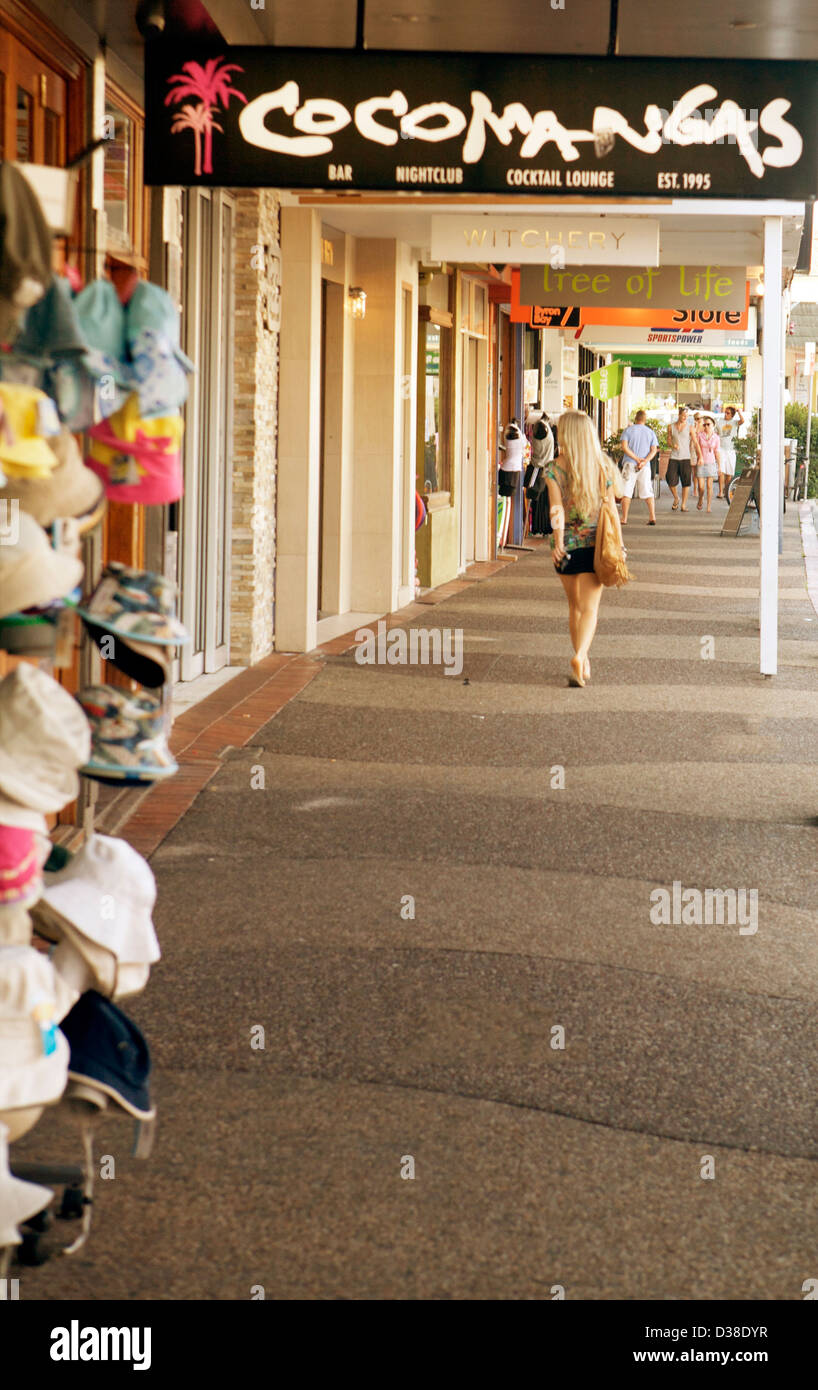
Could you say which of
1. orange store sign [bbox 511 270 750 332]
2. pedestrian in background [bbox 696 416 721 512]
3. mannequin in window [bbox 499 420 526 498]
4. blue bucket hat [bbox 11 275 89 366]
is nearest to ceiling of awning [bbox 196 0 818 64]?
blue bucket hat [bbox 11 275 89 366]

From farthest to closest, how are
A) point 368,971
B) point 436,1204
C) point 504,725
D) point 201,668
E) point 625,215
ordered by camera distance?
point 625,215 → point 201,668 → point 504,725 → point 368,971 → point 436,1204

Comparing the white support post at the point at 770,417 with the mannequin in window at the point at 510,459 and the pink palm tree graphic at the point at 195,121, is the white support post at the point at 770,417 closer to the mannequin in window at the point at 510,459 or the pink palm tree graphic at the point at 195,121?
the pink palm tree graphic at the point at 195,121

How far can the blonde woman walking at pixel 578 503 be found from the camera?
454 inches

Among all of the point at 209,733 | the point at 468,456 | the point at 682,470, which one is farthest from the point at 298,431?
the point at 682,470

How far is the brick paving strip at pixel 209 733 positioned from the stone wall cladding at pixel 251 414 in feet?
1.38

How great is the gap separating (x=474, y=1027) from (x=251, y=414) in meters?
7.56

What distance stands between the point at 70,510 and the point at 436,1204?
1.78 metres

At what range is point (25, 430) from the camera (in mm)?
3199

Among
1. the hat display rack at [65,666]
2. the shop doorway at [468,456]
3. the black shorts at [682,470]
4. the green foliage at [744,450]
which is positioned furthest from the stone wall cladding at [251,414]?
the green foliage at [744,450]

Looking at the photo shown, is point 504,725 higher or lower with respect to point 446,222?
lower

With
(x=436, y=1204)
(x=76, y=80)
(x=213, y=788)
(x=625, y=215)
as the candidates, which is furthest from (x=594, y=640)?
(x=436, y=1204)

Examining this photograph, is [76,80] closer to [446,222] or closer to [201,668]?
[201,668]

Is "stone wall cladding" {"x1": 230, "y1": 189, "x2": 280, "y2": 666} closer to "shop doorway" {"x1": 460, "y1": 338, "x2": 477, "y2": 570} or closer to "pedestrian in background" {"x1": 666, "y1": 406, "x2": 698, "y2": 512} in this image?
"shop doorway" {"x1": 460, "y1": 338, "x2": 477, "y2": 570}

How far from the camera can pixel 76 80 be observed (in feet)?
23.1
